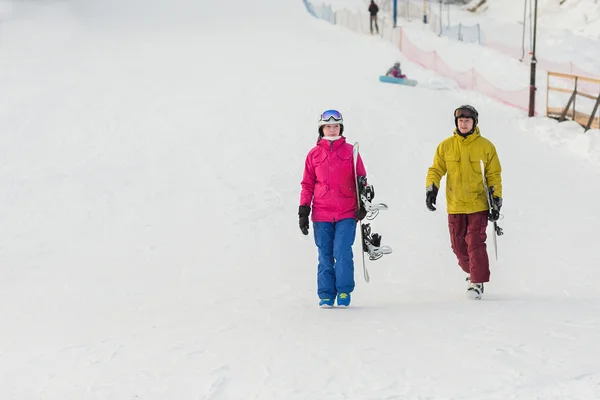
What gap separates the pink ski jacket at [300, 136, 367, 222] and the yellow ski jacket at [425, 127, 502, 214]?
78 cm

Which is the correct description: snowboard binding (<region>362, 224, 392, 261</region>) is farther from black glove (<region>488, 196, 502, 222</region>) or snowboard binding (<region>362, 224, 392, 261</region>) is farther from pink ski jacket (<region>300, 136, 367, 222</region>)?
black glove (<region>488, 196, 502, 222</region>)

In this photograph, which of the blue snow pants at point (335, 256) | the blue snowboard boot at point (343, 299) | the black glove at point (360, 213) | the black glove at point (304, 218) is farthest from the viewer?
the blue snowboard boot at point (343, 299)

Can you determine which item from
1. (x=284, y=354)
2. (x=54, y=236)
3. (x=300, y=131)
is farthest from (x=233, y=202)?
(x=284, y=354)

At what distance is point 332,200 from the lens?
6.67 metres

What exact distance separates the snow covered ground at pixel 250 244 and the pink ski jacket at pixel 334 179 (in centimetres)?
83

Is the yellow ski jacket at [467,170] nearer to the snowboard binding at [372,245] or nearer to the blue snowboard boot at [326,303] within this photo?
the snowboard binding at [372,245]

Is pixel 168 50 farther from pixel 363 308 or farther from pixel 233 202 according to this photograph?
pixel 363 308

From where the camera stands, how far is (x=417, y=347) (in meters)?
5.16

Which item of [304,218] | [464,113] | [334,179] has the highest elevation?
[464,113]

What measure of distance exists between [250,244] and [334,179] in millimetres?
3357

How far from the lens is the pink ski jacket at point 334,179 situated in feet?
21.8

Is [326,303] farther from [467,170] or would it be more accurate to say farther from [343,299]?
Result: [467,170]

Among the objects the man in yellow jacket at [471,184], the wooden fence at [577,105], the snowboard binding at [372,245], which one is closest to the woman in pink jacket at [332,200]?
the snowboard binding at [372,245]

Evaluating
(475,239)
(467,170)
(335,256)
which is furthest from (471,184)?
(335,256)
